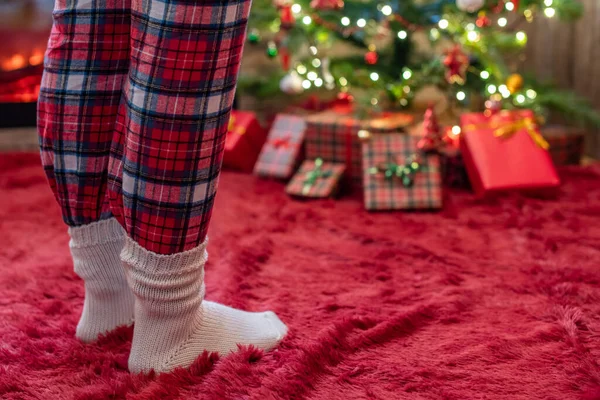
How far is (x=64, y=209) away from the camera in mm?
864

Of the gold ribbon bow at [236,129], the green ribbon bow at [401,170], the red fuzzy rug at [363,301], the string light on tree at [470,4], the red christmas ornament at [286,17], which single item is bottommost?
the red fuzzy rug at [363,301]

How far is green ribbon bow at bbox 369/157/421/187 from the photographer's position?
1670 mm

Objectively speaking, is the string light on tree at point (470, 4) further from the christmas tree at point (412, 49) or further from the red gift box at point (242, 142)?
the red gift box at point (242, 142)

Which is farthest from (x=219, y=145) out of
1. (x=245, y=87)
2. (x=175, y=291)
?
(x=245, y=87)

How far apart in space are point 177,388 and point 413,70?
139cm

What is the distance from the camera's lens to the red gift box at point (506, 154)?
164cm

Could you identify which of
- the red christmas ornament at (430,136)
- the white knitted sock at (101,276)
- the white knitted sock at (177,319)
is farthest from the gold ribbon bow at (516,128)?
the white knitted sock at (101,276)

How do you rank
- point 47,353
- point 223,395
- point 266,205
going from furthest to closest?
1. point 266,205
2. point 47,353
3. point 223,395

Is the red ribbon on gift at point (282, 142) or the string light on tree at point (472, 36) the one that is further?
the red ribbon on gift at point (282, 142)

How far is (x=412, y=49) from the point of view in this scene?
81.4 inches

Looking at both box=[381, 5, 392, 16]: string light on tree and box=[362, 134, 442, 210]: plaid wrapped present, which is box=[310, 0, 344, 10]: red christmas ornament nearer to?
box=[381, 5, 392, 16]: string light on tree

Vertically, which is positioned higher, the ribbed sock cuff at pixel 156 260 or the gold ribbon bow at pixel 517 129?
the gold ribbon bow at pixel 517 129

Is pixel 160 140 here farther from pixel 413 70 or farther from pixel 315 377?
pixel 413 70

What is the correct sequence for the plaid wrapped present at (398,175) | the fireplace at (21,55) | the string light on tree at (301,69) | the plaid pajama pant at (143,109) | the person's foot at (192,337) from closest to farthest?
the plaid pajama pant at (143,109)
the person's foot at (192,337)
the plaid wrapped present at (398,175)
the string light on tree at (301,69)
the fireplace at (21,55)
